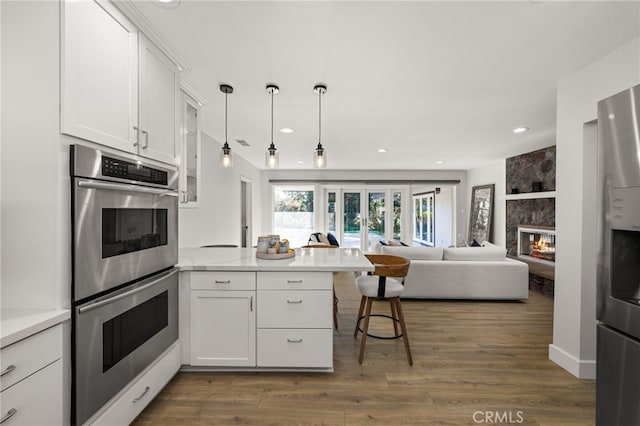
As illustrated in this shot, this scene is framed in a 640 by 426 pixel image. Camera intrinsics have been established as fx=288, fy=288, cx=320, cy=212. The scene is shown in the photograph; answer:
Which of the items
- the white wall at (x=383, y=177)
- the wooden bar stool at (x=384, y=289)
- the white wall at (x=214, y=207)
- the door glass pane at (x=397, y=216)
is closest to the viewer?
the wooden bar stool at (x=384, y=289)

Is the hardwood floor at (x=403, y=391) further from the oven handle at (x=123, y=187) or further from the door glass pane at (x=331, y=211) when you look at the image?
the door glass pane at (x=331, y=211)

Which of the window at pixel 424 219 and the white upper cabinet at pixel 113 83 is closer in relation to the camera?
the white upper cabinet at pixel 113 83

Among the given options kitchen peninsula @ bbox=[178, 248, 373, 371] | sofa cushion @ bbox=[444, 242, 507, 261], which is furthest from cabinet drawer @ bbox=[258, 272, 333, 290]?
sofa cushion @ bbox=[444, 242, 507, 261]

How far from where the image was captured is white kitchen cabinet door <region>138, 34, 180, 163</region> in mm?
→ 1700

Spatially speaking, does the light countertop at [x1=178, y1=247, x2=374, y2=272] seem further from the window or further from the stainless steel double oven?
the window

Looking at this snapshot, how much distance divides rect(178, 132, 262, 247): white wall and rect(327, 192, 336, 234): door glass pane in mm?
2866

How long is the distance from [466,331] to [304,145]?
3469mm

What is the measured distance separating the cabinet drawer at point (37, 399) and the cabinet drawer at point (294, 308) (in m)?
1.13

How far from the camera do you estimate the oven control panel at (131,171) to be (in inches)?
55.4

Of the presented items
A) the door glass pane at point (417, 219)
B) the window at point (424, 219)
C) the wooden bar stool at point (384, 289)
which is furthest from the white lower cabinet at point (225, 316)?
the door glass pane at point (417, 219)

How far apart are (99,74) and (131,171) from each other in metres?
0.48

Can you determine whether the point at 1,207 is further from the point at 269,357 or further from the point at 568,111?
the point at 568,111

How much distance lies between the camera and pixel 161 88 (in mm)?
1892

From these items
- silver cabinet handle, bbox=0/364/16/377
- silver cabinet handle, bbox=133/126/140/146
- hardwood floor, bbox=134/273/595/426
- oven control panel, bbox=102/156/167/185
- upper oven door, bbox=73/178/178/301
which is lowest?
hardwood floor, bbox=134/273/595/426
